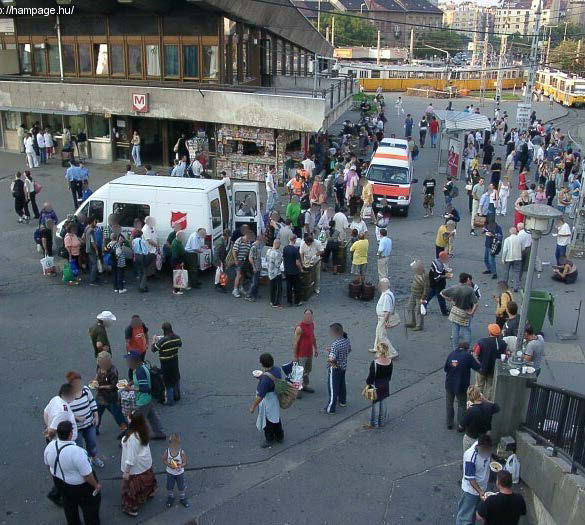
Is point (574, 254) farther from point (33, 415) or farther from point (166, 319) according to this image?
point (33, 415)

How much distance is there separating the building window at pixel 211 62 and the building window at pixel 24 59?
370 inches

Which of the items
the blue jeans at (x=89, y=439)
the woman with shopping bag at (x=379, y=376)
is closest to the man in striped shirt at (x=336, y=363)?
the woman with shopping bag at (x=379, y=376)

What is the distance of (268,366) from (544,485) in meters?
3.64

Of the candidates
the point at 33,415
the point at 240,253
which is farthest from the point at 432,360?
the point at 33,415

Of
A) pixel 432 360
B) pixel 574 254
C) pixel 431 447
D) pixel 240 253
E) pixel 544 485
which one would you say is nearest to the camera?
pixel 544 485

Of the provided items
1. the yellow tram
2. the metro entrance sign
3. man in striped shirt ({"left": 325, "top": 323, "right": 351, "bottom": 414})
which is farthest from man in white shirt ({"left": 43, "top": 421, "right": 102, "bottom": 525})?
the yellow tram

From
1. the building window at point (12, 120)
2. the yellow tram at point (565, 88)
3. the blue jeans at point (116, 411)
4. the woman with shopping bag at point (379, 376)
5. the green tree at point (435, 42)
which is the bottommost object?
the blue jeans at point (116, 411)

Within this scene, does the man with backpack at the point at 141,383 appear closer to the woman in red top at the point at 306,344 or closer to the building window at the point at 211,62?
the woman in red top at the point at 306,344

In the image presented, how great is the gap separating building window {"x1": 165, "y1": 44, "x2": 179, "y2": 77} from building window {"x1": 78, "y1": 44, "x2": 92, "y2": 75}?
3.88m

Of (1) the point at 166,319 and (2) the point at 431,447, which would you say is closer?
(2) the point at 431,447

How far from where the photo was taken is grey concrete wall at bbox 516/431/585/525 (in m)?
6.72

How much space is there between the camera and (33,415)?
9852 millimetres

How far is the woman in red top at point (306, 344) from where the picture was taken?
34.5 feet

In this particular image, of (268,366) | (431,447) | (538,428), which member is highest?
(268,366)
